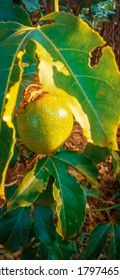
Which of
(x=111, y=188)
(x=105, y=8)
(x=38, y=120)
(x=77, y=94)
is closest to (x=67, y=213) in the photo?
(x=38, y=120)

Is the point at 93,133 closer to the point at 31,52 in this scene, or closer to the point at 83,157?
the point at 31,52

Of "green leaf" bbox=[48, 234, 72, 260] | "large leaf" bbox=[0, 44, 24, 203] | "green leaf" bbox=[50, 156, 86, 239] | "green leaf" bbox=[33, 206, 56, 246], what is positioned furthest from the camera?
"green leaf" bbox=[48, 234, 72, 260]

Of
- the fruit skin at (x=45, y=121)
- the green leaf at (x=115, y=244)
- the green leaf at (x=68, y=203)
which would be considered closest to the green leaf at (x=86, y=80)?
the fruit skin at (x=45, y=121)

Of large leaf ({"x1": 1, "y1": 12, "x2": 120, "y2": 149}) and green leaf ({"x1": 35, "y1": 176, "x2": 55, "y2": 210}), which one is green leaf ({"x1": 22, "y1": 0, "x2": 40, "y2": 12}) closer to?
large leaf ({"x1": 1, "y1": 12, "x2": 120, "y2": 149})

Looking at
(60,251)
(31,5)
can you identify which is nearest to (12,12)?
(31,5)

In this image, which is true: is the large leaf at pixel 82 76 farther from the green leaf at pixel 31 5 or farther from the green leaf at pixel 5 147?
the green leaf at pixel 31 5

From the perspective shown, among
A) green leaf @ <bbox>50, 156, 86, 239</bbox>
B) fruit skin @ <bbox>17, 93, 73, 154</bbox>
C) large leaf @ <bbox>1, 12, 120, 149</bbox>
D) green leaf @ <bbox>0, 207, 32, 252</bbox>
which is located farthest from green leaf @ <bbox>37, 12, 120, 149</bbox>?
green leaf @ <bbox>0, 207, 32, 252</bbox>

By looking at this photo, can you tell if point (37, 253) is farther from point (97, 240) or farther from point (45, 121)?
point (45, 121)
